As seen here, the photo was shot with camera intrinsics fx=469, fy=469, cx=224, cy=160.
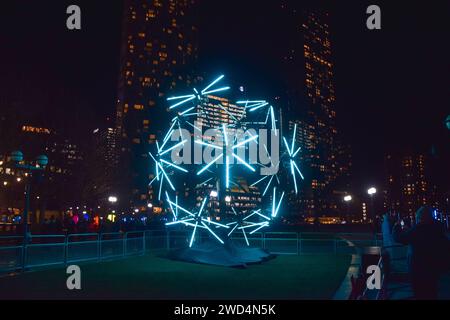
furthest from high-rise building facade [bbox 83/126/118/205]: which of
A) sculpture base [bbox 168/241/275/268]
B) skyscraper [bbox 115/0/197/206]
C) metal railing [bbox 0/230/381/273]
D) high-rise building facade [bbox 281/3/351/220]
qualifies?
high-rise building facade [bbox 281/3/351/220]

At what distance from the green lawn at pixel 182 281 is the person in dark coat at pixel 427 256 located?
305cm

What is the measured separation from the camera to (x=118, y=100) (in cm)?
13988

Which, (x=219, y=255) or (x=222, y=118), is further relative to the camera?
(x=222, y=118)

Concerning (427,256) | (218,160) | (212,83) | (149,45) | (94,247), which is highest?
(149,45)

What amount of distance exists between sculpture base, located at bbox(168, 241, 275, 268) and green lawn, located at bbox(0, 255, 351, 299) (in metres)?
0.35

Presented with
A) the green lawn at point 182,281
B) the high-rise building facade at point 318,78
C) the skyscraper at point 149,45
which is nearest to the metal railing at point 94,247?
the green lawn at point 182,281

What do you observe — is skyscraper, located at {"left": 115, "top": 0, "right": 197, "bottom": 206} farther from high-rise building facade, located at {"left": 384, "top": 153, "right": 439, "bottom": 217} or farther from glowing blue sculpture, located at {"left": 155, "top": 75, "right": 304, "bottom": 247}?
glowing blue sculpture, located at {"left": 155, "top": 75, "right": 304, "bottom": 247}

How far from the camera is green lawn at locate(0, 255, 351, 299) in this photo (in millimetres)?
10547

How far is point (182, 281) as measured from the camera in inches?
502

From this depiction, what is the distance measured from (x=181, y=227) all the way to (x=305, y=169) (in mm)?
9334

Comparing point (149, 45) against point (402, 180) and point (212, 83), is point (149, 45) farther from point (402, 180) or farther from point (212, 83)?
point (212, 83)

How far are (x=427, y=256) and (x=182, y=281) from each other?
722cm

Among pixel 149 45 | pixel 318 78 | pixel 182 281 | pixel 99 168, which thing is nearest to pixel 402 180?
pixel 99 168
